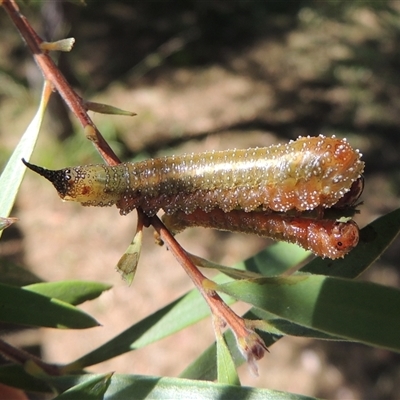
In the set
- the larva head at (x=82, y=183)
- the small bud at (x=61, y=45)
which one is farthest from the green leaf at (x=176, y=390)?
the small bud at (x=61, y=45)

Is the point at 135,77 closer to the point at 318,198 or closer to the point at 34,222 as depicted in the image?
the point at 34,222

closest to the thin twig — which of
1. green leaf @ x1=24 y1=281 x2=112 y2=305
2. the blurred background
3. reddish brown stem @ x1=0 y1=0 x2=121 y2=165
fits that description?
reddish brown stem @ x1=0 y1=0 x2=121 y2=165

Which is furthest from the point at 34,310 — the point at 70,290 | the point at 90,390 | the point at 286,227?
the point at 286,227

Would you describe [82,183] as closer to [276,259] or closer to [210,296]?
[210,296]

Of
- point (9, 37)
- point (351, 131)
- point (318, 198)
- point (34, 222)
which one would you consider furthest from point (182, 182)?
point (9, 37)

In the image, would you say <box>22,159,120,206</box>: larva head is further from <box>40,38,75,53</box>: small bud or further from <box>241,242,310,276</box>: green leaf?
<box>241,242,310,276</box>: green leaf

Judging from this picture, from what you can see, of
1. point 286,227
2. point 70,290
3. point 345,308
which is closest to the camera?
point 345,308
